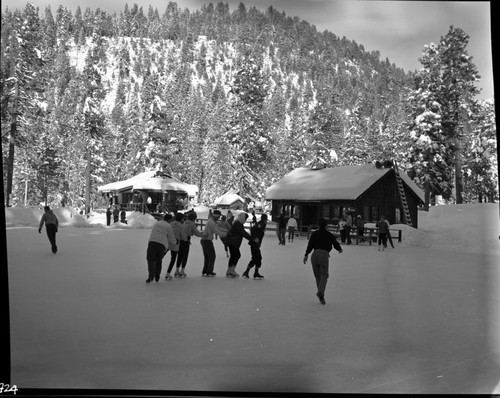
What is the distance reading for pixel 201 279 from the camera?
29.3ft

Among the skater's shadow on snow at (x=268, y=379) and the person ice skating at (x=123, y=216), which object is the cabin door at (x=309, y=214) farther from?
the skater's shadow on snow at (x=268, y=379)

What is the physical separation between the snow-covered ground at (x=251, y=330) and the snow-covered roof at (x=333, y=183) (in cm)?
1065

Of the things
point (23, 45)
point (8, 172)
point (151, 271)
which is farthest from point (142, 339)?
point (23, 45)

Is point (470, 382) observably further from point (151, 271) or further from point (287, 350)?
point (151, 271)

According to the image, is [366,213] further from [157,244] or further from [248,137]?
[157,244]

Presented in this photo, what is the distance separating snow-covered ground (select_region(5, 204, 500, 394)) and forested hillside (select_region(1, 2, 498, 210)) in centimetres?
171

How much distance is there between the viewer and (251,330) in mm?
5152

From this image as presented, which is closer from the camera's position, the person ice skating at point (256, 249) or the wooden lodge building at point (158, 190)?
the person ice skating at point (256, 249)

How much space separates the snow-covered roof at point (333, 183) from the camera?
67.1ft

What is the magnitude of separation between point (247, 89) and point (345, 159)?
5460 millimetres

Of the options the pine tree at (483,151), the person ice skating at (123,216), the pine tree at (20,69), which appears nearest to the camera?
the pine tree at (20,69)

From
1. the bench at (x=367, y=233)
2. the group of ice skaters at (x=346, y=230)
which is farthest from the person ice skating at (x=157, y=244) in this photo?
the bench at (x=367, y=233)

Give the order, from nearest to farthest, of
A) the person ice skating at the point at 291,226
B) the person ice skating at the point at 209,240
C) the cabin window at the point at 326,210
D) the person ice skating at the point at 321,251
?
the person ice skating at the point at 321,251 < the person ice skating at the point at 209,240 < the person ice skating at the point at 291,226 < the cabin window at the point at 326,210

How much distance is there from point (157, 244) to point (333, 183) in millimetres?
14437
